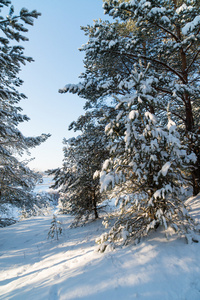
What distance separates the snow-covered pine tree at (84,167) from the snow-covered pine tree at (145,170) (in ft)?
8.49

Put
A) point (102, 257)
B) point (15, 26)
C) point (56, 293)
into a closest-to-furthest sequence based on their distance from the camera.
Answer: point (56, 293)
point (102, 257)
point (15, 26)

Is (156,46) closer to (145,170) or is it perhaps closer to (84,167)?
(145,170)

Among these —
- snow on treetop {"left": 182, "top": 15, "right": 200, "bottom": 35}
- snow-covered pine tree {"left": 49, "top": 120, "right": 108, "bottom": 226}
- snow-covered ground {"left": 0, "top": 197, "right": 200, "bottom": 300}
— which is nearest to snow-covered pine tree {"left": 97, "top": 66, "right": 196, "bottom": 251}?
snow-covered ground {"left": 0, "top": 197, "right": 200, "bottom": 300}

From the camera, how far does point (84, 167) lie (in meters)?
7.42

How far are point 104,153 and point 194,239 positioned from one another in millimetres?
4259

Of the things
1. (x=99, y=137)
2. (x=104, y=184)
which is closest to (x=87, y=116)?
(x=99, y=137)

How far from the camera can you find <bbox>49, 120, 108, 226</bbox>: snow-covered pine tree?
6660 mm

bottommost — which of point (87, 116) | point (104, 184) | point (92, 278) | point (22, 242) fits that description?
point (22, 242)

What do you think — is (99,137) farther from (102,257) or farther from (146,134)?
(102,257)

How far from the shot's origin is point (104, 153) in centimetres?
659

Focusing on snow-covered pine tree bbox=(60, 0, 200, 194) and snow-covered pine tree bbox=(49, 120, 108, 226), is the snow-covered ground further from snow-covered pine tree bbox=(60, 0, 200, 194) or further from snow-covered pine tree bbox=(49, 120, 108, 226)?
snow-covered pine tree bbox=(49, 120, 108, 226)

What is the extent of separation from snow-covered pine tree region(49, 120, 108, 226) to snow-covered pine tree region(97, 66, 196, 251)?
102 inches

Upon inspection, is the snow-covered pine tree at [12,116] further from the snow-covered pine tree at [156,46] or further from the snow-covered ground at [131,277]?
the snow-covered ground at [131,277]

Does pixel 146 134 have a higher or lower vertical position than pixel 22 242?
higher
